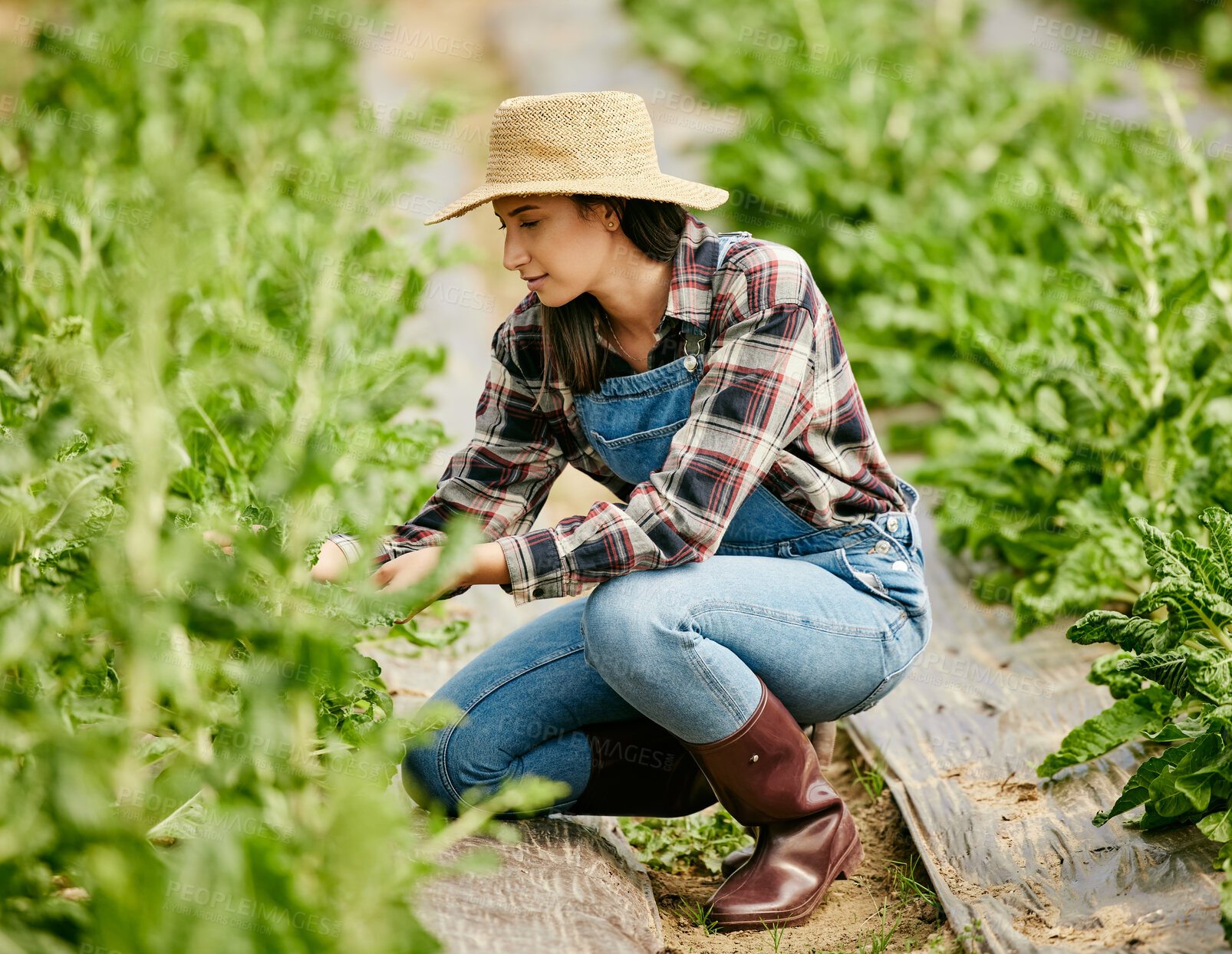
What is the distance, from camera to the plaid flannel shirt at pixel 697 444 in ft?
6.23

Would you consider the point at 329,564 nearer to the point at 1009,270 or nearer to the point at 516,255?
the point at 516,255

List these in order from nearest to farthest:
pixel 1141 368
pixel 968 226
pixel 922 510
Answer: pixel 1141 368 < pixel 922 510 < pixel 968 226

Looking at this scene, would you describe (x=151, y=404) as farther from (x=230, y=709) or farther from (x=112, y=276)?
(x=112, y=276)

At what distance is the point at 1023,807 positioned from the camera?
7.16 ft

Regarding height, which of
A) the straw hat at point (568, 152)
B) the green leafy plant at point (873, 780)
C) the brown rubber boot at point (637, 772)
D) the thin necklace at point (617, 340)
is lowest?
the green leafy plant at point (873, 780)

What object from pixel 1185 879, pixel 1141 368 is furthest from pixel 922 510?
pixel 1185 879

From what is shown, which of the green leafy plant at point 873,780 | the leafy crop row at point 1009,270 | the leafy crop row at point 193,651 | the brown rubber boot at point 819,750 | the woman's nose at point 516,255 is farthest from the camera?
the leafy crop row at point 1009,270

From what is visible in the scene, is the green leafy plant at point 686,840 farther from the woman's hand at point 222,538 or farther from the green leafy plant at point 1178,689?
the woman's hand at point 222,538

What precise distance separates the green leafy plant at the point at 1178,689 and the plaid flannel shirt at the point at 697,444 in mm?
455

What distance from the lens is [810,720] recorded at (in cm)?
212

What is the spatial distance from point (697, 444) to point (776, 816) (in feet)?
2.04

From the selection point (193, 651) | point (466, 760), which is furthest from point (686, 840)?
point (193, 651)

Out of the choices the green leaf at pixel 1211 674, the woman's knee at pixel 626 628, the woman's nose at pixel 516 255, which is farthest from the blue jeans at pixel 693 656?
the woman's nose at pixel 516 255

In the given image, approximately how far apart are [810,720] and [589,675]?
39 cm
